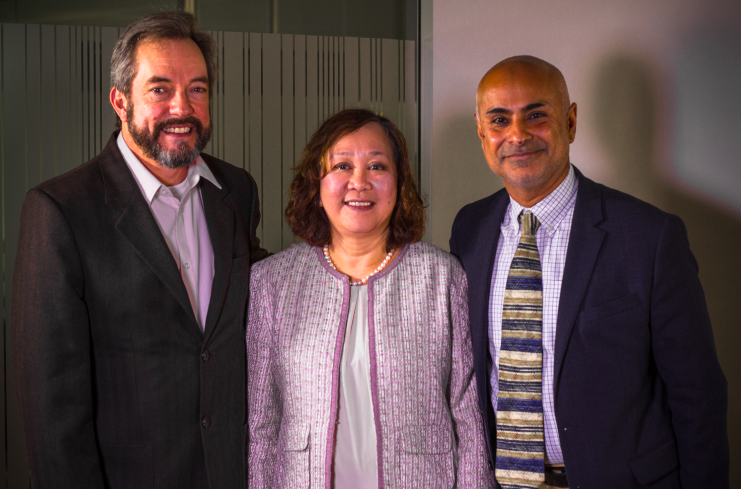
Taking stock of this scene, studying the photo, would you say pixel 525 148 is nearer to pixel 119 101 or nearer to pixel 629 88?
pixel 119 101

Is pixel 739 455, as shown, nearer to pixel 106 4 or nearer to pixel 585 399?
pixel 585 399

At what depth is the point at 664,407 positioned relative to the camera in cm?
181

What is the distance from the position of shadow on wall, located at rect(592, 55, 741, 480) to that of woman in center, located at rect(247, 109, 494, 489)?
150 cm

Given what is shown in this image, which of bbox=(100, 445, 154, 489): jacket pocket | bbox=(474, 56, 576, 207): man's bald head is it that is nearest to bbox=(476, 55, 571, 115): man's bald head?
bbox=(474, 56, 576, 207): man's bald head

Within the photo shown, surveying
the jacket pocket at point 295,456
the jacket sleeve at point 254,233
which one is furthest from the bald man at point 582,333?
the jacket sleeve at point 254,233

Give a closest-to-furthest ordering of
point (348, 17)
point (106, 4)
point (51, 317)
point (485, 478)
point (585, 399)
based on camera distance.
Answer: point (51, 317) < point (585, 399) < point (485, 478) < point (106, 4) < point (348, 17)

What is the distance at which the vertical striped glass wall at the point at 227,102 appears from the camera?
8.59ft

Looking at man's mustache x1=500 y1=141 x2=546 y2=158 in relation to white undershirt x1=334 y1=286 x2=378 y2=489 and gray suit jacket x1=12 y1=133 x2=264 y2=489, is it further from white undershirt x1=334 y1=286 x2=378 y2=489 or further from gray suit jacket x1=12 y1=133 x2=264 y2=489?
gray suit jacket x1=12 y1=133 x2=264 y2=489

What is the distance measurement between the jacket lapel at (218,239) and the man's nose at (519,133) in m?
1.01

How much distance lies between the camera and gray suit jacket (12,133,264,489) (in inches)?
62.5

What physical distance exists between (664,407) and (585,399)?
0.97 feet

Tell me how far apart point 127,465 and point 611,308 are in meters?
1.54

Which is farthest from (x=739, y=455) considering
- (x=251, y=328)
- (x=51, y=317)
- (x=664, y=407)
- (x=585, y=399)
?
(x=51, y=317)

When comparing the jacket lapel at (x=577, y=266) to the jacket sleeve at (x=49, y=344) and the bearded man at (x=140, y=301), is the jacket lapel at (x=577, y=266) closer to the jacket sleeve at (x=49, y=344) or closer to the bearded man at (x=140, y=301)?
the bearded man at (x=140, y=301)
